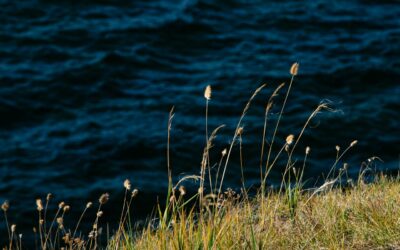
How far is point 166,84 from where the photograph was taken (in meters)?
14.0

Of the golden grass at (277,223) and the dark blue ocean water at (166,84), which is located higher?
the golden grass at (277,223)

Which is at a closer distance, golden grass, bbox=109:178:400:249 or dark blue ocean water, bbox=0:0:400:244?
golden grass, bbox=109:178:400:249

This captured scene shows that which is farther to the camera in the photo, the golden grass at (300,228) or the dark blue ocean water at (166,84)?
the dark blue ocean water at (166,84)

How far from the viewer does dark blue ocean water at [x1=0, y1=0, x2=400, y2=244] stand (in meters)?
11.7

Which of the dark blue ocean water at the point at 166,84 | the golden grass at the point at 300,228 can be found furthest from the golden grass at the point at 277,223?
the dark blue ocean water at the point at 166,84

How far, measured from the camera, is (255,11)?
16.5 meters

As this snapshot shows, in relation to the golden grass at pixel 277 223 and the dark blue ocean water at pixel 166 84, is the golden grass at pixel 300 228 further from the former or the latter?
the dark blue ocean water at pixel 166 84

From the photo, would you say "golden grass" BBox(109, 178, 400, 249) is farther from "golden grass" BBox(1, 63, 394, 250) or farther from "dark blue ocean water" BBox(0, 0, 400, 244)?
"dark blue ocean water" BBox(0, 0, 400, 244)

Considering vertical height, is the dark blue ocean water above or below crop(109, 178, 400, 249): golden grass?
below

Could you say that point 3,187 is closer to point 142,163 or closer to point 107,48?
point 142,163

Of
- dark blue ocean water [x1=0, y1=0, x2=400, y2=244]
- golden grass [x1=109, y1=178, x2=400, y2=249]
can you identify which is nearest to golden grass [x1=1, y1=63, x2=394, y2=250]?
golden grass [x1=109, y1=178, x2=400, y2=249]

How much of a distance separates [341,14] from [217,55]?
3.04 metres

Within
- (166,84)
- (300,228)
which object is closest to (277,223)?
(300,228)

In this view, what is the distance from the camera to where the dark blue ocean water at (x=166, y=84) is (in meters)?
11.7
